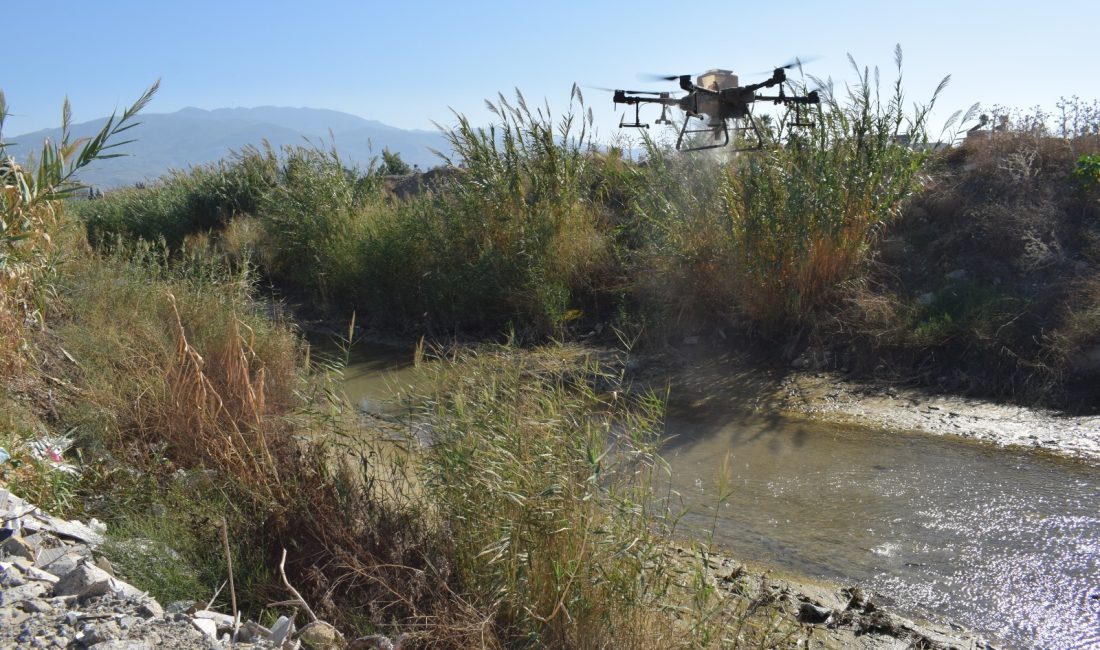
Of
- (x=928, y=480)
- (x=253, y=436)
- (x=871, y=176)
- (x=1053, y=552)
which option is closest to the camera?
(x=253, y=436)

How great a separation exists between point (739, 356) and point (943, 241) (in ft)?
8.79

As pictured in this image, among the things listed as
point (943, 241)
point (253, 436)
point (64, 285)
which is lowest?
point (253, 436)

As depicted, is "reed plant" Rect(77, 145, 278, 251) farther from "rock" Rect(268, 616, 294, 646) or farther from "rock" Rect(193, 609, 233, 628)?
"rock" Rect(268, 616, 294, 646)

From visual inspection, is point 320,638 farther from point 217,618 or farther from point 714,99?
point 714,99

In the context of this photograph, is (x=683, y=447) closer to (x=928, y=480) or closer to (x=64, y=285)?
(x=928, y=480)

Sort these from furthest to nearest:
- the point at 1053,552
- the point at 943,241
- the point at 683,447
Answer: the point at 943,241, the point at 683,447, the point at 1053,552

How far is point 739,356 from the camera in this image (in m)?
8.86

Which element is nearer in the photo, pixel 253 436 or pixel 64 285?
pixel 253 436

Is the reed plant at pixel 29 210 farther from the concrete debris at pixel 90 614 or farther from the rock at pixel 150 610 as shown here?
the rock at pixel 150 610

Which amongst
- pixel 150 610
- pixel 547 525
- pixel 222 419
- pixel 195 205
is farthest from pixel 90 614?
pixel 195 205

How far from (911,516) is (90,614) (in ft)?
15.7

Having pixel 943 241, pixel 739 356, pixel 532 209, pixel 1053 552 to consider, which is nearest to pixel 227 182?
pixel 532 209

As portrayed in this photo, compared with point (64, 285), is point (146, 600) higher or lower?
lower

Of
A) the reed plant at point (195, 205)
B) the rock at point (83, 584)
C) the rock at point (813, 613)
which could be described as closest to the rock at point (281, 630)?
the rock at point (83, 584)
